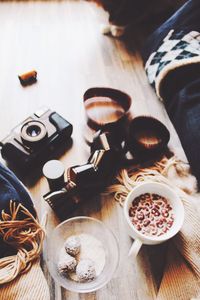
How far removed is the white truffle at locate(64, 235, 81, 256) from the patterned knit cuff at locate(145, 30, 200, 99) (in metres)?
0.54

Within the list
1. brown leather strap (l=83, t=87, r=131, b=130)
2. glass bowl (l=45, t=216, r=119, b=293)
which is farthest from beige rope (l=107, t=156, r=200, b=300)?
brown leather strap (l=83, t=87, r=131, b=130)

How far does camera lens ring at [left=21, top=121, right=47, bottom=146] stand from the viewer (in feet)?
2.83

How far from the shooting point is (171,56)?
1038 millimetres

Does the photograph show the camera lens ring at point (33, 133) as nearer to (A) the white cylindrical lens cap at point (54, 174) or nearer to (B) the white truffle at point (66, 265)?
(A) the white cylindrical lens cap at point (54, 174)

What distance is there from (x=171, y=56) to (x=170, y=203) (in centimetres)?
49

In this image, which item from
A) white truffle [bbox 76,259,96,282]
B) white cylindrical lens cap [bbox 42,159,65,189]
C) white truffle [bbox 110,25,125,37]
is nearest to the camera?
white truffle [bbox 76,259,96,282]

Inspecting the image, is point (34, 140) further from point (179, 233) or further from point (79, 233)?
point (179, 233)

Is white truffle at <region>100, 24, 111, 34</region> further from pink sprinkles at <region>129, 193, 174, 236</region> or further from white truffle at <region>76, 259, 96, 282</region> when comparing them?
white truffle at <region>76, 259, 96, 282</region>

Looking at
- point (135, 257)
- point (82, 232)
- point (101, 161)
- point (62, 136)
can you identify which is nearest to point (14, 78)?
point (62, 136)

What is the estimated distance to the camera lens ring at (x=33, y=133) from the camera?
86 cm

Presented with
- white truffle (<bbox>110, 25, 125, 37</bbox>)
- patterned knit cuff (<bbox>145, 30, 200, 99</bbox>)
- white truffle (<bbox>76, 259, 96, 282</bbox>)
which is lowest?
white truffle (<bbox>76, 259, 96, 282</bbox>)

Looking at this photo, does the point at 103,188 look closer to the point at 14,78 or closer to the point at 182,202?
the point at 182,202

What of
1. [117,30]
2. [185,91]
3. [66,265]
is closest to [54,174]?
[66,265]

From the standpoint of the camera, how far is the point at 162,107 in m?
1.08
